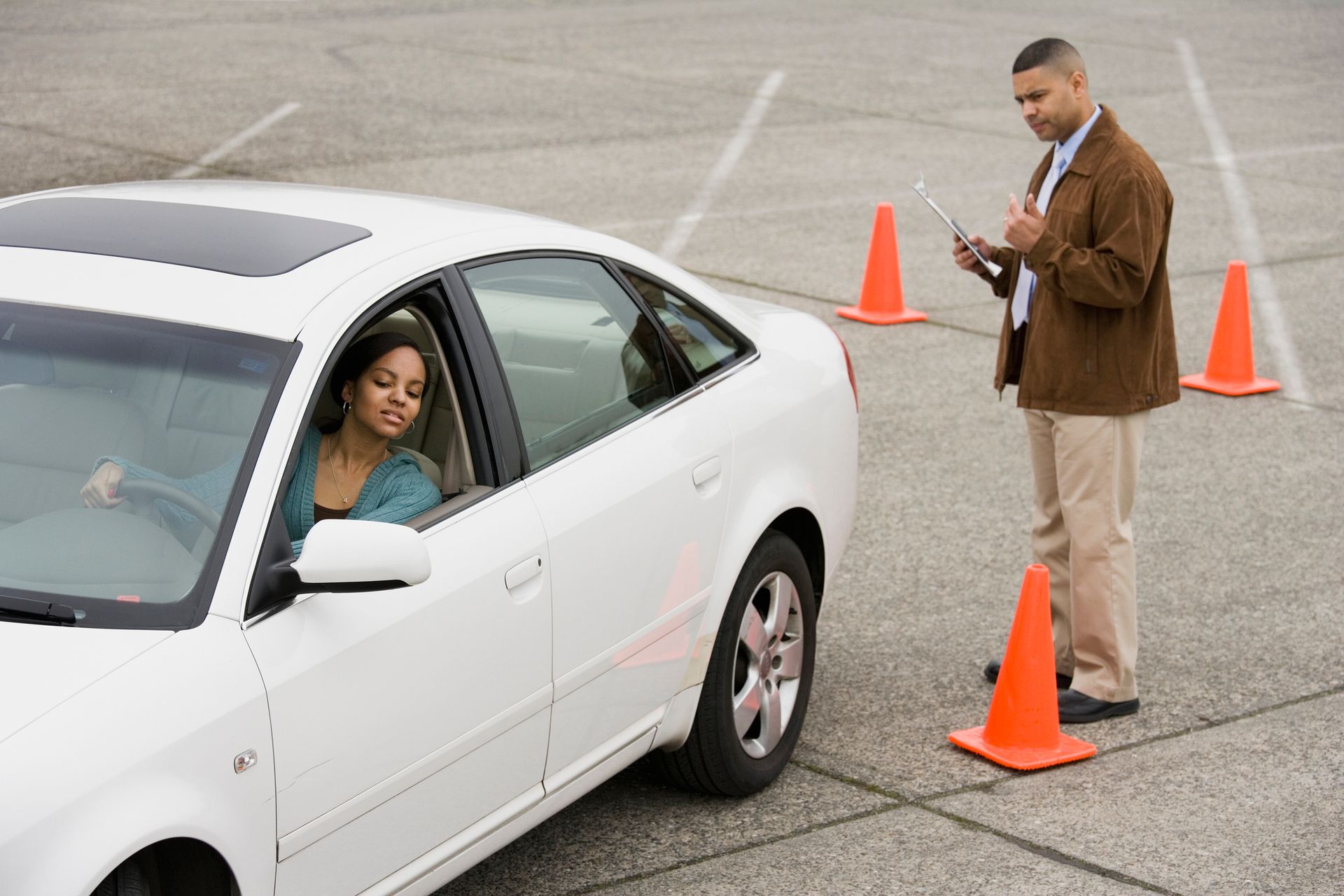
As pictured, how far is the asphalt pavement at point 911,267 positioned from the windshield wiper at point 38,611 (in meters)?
1.60

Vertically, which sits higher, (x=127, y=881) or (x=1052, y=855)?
(x=127, y=881)

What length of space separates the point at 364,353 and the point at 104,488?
0.78 meters

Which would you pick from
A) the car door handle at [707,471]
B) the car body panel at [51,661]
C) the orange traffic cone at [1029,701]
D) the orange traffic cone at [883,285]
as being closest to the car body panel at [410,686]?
the car body panel at [51,661]

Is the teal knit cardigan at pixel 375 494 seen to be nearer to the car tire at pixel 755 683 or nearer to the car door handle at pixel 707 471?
the car door handle at pixel 707 471

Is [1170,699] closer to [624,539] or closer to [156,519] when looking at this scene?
[624,539]

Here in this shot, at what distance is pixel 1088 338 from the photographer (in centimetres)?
520

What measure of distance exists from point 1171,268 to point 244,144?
8.01m

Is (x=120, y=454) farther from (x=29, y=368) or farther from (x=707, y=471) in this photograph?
(x=707, y=471)

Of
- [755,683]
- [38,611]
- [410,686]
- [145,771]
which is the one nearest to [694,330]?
[755,683]

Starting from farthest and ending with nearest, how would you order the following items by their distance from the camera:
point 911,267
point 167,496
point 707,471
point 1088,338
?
point 911,267
point 1088,338
point 707,471
point 167,496

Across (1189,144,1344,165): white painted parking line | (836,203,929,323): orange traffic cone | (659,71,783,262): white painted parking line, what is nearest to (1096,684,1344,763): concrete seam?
(836,203,929,323): orange traffic cone

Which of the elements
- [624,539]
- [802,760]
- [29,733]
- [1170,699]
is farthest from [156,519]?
[1170,699]

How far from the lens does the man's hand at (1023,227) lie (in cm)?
499

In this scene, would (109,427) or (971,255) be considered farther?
(971,255)
